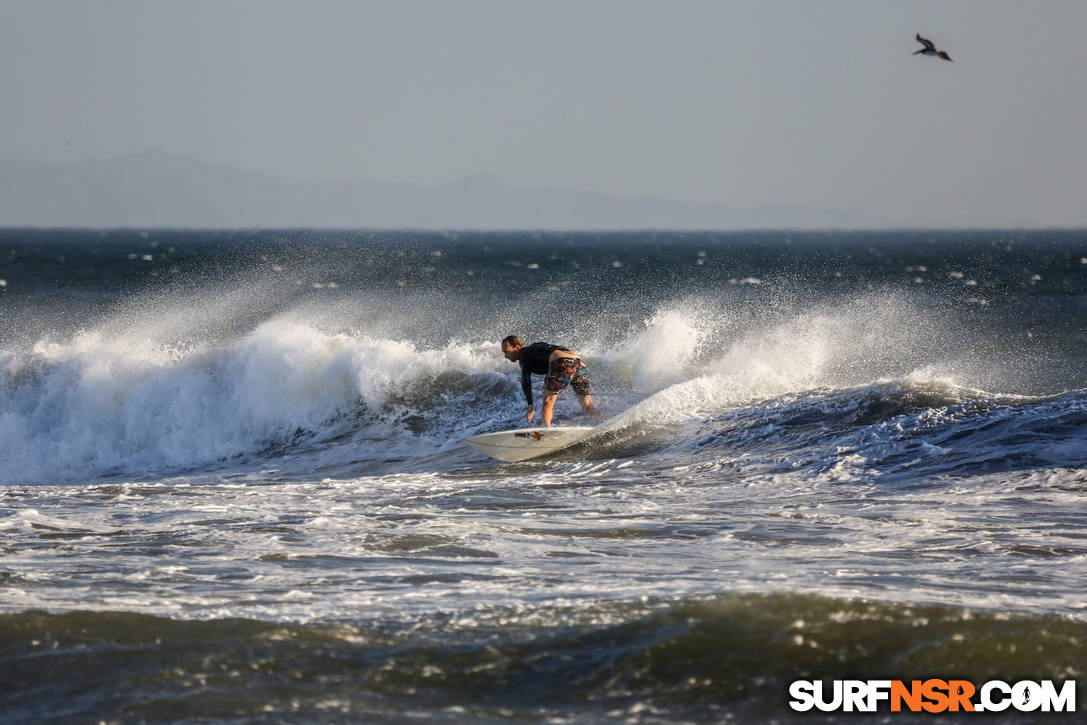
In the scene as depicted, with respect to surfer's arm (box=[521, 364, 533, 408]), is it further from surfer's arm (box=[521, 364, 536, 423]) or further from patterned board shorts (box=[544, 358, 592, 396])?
patterned board shorts (box=[544, 358, 592, 396])

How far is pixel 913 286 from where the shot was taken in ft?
173

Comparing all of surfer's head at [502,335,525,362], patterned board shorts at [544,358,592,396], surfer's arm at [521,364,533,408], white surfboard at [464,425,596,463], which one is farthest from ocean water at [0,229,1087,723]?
surfer's head at [502,335,525,362]

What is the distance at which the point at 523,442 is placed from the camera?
47.2 ft

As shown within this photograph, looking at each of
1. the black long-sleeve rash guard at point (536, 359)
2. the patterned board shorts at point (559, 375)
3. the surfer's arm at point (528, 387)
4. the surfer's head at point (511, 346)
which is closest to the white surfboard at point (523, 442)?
the surfer's arm at point (528, 387)

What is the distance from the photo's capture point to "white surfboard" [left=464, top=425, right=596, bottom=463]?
567 inches

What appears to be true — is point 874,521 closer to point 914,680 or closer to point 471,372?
point 914,680

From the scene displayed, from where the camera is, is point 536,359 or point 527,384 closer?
point 527,384

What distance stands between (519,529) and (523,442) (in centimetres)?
415

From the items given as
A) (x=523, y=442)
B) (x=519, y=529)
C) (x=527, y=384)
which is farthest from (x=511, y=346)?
(x=519, y=529)

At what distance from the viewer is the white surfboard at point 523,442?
14391 mm

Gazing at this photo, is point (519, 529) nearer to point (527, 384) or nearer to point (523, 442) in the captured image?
point (523, 442)

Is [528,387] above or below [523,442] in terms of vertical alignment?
above

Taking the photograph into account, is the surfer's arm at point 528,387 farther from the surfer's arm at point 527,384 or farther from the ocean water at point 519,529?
the ocean water at point 519,529

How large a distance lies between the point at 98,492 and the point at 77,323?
86.1ft
